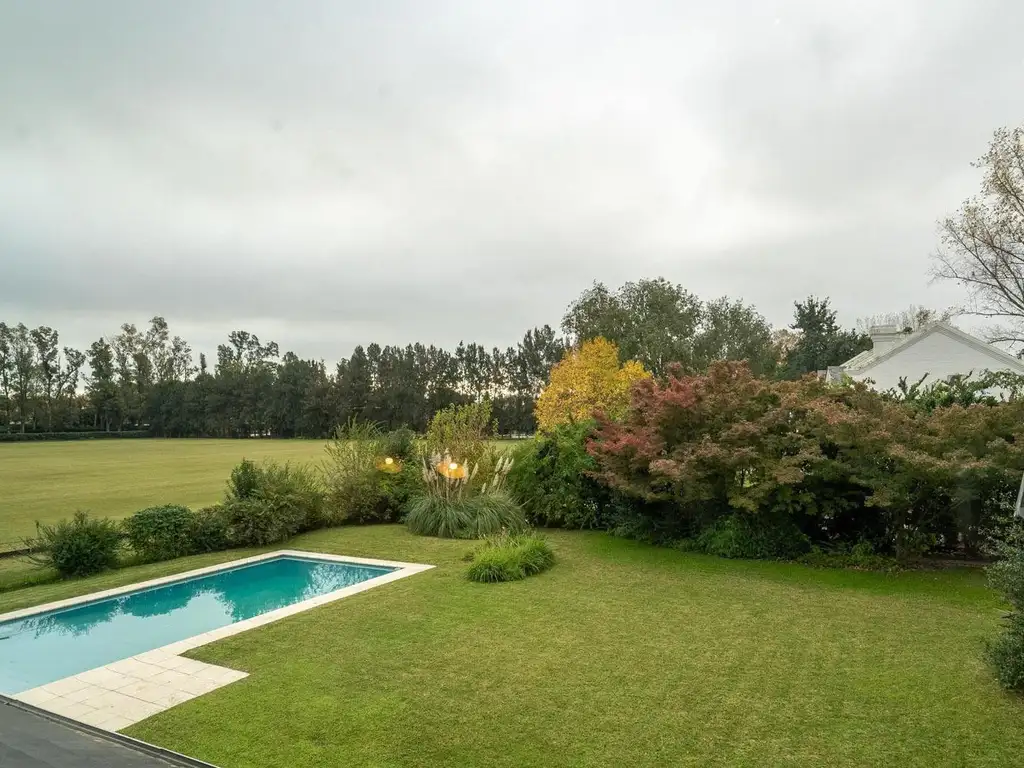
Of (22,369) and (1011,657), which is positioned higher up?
(22,369)

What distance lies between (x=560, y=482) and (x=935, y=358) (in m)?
16.2

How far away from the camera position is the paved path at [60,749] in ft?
11.0

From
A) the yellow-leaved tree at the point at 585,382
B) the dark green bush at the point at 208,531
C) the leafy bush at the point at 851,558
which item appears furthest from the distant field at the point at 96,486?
the yellow-leaved tree at the point at 585,382

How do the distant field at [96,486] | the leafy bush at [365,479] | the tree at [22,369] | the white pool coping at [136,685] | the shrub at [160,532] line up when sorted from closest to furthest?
the white pool coping at [136,685], the shrub at [160,532], the leafy bush at [365,479], the distant field at [96,486], the tree at [22,369]

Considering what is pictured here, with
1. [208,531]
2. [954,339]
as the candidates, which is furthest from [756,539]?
[954,339]

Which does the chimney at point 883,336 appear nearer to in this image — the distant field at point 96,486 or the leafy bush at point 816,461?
the leafy bush at point 816,461

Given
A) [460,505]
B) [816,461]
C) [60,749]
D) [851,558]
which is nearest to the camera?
[60,749]

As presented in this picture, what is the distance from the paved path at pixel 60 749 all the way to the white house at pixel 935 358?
20.8 meters

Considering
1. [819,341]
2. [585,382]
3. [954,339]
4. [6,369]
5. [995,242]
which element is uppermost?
[995,242]

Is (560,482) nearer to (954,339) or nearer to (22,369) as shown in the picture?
(954,339)

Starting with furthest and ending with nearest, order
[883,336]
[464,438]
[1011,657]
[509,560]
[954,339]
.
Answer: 1. [883,336]
2. [954,339]
3. [464,438]
4. [509,560]
5. [1011,657]

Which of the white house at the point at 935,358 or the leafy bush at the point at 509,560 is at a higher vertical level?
the white house at the point at 935,358

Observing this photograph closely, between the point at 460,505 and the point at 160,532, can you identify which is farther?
the point at 460,505

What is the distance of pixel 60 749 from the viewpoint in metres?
3.52
